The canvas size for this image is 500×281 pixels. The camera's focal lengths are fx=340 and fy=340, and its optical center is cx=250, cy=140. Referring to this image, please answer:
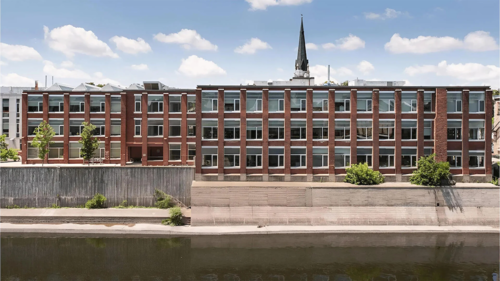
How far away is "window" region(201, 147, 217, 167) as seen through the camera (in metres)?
37.3

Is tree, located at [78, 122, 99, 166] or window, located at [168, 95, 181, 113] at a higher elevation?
window, located at [168, 95, 181, 113]

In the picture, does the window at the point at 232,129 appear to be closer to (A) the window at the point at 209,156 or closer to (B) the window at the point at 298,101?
(A) the window at the point at 209,156

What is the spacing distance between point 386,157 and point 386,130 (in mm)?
2977

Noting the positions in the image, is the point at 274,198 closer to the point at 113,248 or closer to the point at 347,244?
the point at 347,244

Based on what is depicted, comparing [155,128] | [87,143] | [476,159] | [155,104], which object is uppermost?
[155,104]

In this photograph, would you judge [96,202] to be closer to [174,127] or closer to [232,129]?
[174,127]

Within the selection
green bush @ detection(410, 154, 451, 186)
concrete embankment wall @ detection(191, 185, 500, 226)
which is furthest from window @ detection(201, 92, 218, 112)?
green bush @ detection(410, 154, 451, 186)

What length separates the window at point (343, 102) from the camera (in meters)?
37.3

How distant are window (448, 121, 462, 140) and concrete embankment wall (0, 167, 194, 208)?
1144 inches

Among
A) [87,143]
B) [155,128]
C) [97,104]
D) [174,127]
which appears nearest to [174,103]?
[174,127]

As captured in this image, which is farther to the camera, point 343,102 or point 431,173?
point 343,102

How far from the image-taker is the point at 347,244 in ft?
98.1

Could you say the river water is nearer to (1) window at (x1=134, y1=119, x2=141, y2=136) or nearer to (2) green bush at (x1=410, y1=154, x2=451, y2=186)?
(2) green bush at (x1=410, y1=154, x2=451, y2=186)

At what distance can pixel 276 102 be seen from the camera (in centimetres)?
3728
